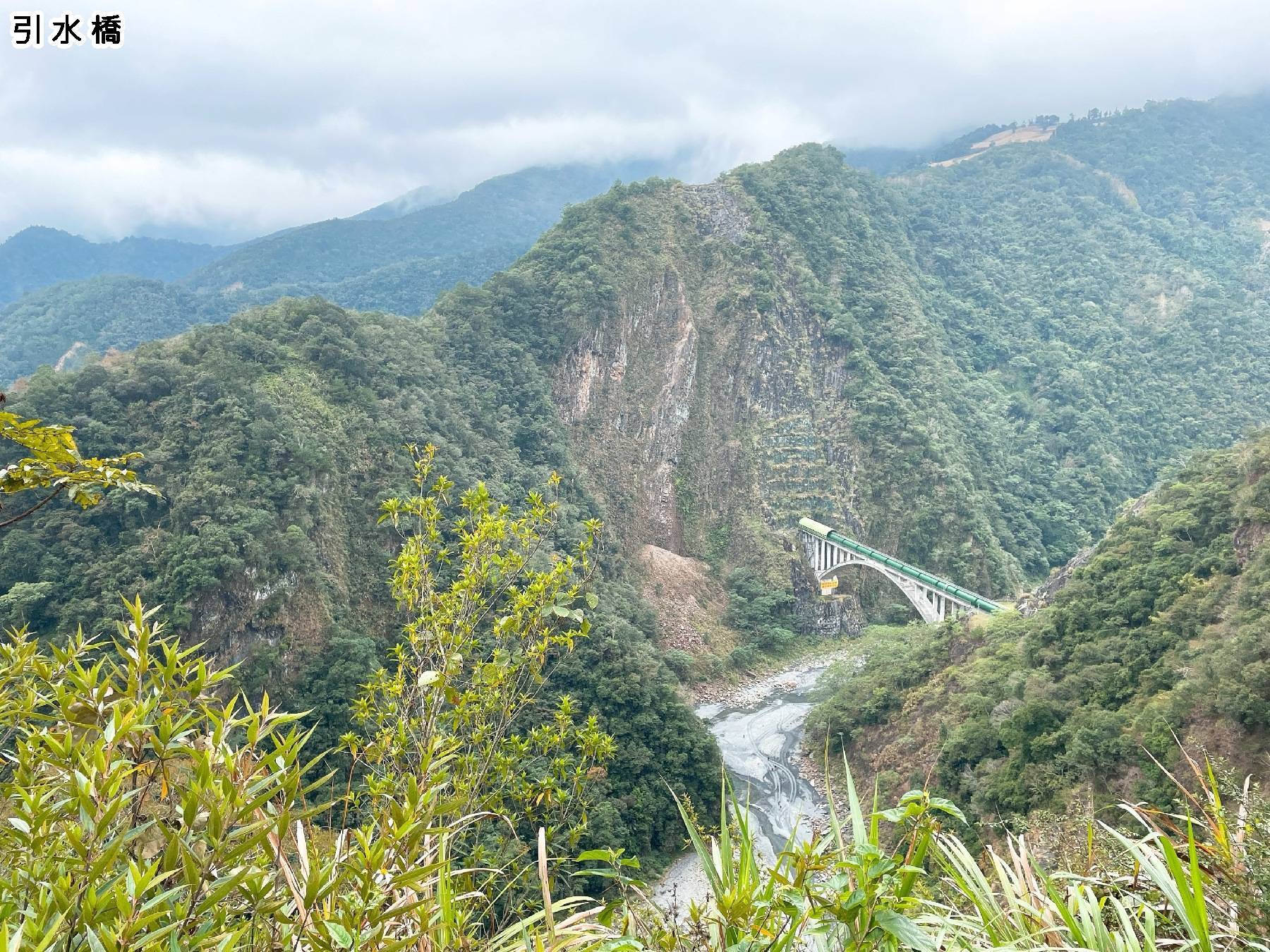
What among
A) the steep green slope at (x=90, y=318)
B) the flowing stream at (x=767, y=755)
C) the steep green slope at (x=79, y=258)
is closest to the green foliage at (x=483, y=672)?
the flowing stream at (x=767, y=755)

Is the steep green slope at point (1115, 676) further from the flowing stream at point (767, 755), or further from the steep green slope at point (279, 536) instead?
the steep green slope at point (279, 536)

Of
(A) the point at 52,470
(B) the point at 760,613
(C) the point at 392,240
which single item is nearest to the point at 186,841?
(A) the point at 52,470

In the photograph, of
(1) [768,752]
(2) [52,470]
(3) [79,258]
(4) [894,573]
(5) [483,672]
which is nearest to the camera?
(2) [52,470]

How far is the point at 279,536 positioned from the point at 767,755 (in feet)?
61.1

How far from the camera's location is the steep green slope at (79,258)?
347 ft

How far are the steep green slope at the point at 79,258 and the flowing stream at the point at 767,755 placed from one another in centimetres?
9666

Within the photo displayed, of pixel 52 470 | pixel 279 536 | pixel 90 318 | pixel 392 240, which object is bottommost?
pixel 279 536

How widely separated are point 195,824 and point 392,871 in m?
0.72

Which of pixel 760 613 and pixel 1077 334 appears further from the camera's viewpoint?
pixel 1077 334

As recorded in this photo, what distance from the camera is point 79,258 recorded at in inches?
4503

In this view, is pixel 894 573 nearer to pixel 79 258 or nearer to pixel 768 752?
pixel 768 752

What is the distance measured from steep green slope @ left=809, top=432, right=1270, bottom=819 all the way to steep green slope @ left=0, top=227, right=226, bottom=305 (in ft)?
345

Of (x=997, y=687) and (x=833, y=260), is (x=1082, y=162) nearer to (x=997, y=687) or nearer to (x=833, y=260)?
(x=833, y=260)

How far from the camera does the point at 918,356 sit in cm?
5188
